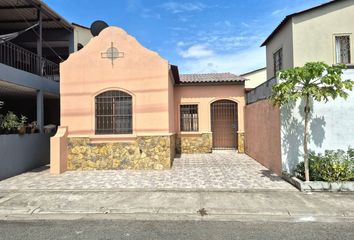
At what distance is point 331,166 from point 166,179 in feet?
15.1

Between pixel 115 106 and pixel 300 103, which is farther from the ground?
pixel 115 106

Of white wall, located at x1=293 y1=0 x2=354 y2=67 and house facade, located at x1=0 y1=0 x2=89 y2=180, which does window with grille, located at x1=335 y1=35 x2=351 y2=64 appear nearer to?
white wall, located at x1=293 y1=0 x2=354 y2=67

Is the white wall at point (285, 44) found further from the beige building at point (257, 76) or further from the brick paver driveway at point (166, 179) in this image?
the beige building at point (257, 76)

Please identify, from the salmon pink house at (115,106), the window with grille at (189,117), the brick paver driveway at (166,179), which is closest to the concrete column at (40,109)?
the salmon pink house at (115,106)

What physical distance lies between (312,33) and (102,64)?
25.9 feet

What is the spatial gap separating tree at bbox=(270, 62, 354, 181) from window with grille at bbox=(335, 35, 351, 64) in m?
3.98

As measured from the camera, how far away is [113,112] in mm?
10844

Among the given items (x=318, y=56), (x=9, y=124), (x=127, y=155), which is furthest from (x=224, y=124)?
(x=9, y=124)

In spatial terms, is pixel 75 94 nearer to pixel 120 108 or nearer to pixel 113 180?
pixel 120 108

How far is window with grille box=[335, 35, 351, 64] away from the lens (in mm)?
10789

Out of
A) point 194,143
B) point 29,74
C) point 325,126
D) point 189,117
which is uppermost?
point 29,74

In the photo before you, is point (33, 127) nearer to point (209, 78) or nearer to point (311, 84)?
point (209, 78)

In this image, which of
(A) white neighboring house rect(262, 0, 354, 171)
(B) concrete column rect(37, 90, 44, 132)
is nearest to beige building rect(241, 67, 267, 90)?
(A) white neighboring house rect(262, 0, 354, 171)

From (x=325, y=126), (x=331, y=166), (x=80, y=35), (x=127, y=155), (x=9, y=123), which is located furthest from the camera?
(x=80, y=35)
